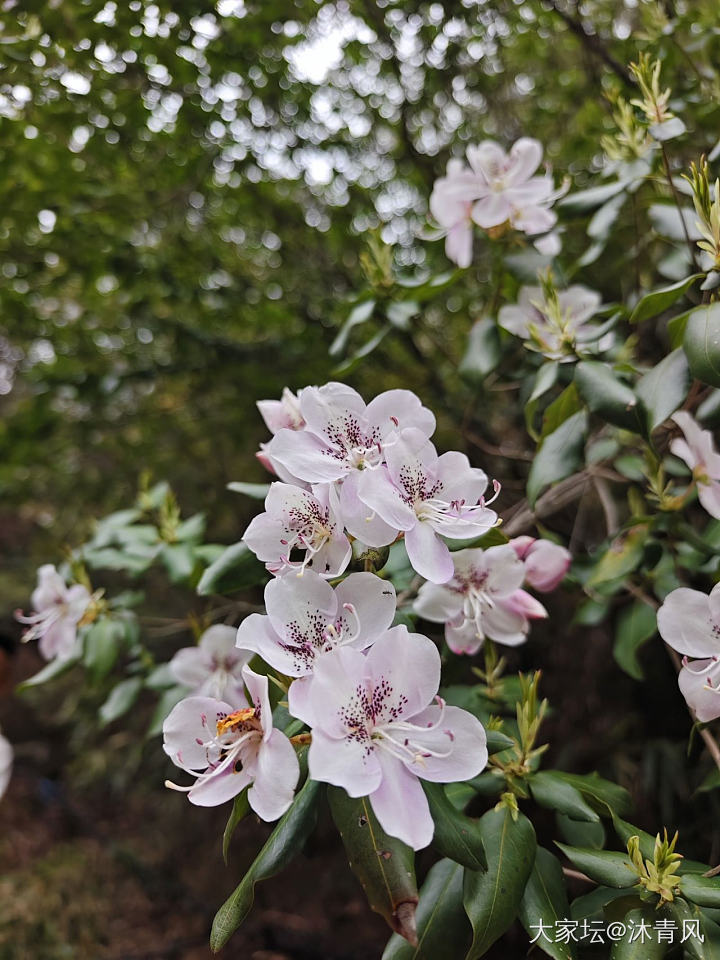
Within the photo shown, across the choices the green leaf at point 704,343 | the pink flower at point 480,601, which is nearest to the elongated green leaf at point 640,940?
the pink flower at point 480,601

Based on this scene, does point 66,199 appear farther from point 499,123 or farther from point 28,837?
point 28,837

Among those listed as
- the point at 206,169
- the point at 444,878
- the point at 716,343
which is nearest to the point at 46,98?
the point at 206,169

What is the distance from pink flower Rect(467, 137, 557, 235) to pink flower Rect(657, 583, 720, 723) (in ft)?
2.02

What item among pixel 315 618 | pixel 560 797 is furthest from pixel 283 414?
pixel 560 797

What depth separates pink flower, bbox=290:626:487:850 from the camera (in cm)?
54

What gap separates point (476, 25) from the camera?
1583mm

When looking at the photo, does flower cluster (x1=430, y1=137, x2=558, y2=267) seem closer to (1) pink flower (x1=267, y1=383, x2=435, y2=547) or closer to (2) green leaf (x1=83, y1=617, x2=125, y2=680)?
(1) pink flower (x1=267, y1=383, x2=435, y2=547)

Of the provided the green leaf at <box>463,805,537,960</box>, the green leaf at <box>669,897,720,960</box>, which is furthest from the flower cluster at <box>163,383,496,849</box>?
the green leaf at <box>669,897,720,960</box>

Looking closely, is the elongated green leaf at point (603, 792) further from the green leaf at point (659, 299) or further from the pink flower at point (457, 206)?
the pink flower at point (457, 206)

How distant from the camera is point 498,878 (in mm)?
623

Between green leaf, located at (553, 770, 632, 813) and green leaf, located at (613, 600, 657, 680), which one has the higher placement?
green leaf, located at (553, 770, 632, 813)

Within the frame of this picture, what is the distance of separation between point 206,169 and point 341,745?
1490 millimetres

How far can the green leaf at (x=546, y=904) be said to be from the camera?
2.03ft

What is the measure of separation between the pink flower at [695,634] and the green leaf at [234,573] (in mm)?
461
